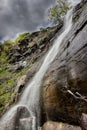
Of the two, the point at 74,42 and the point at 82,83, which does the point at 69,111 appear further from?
the point at 74,42

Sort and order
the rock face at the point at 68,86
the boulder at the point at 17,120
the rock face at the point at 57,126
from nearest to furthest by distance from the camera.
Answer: the rock face at the point at 68,86, the rock face at the point at 57,126, the boulder at the point at 17,120

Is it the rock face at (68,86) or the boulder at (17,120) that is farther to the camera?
the boulder at (17,120)

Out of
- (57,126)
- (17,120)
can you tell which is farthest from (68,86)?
Answer: (17,120)

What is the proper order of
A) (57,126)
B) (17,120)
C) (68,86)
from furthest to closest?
(17,120) < (57,126) < (68,86)

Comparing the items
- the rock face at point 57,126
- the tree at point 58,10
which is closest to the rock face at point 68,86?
the rock face at point 57,126

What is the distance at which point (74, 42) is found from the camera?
14.0 m

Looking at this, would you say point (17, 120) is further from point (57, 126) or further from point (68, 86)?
point (68, 86)

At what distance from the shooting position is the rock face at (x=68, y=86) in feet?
38.4

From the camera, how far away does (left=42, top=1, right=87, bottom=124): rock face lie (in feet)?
38.4

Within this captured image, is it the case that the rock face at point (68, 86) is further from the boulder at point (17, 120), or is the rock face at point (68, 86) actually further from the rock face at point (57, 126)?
the boulder at point (17, 120)

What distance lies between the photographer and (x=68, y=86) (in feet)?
40.8

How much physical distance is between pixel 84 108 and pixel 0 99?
13420 millimetres

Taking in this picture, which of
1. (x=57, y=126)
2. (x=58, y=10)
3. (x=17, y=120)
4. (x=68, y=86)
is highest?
(x=58, y=10)

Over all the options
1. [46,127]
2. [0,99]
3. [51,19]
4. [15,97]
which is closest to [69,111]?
[46,127]
